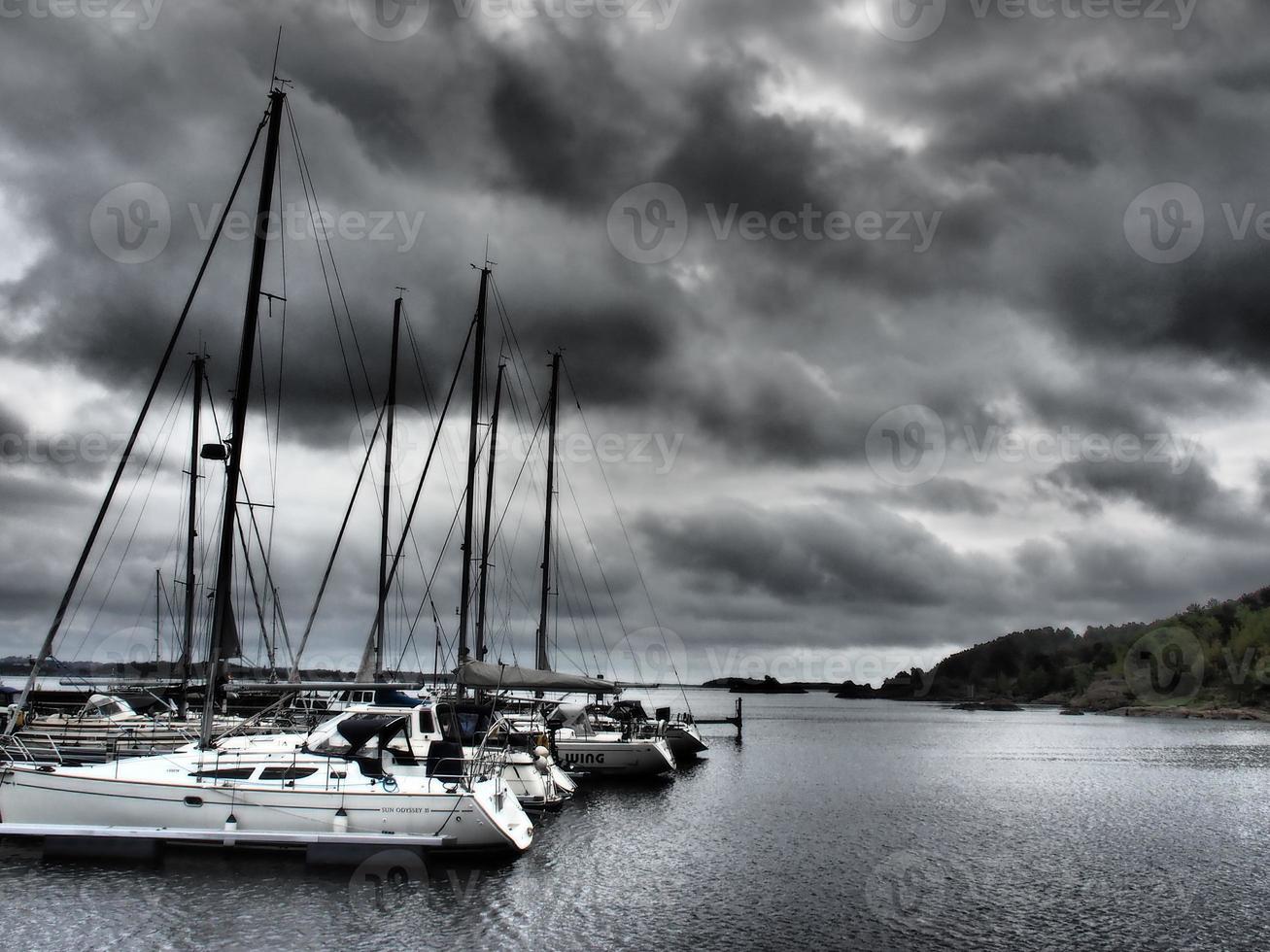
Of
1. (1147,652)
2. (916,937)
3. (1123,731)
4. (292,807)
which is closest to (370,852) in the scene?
(292,807)

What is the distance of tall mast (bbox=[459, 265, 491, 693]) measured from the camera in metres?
39.9

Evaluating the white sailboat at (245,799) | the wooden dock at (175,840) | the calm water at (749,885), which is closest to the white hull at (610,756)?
the calm water at (749,885)

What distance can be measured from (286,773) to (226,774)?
1.45 metres

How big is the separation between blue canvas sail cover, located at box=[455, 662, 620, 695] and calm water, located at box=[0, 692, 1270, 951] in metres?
4.79

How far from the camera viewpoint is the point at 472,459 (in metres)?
44.3

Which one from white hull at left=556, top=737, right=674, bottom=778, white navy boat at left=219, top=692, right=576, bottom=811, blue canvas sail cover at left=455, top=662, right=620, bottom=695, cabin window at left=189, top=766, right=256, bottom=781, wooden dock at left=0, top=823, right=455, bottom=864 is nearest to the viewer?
wooden dock at left=0, top=823, right=455, bottom=864

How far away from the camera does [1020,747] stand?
90.1 m

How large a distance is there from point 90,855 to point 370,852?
6.85 m

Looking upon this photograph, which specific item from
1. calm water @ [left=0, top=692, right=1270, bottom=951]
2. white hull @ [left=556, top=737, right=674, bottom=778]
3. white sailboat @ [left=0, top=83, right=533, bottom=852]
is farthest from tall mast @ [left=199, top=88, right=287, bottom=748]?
white hull @ [left=556, top=737, right=674, bottom=778]

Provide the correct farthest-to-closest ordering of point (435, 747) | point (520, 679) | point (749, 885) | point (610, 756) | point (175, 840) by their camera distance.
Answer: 1. point (610, 756)
2. point (520, 679)
3. point (435, 747)
4. point (749, 885)
5. point (175, 840)

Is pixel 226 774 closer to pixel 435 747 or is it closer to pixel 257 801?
pixel 257 801

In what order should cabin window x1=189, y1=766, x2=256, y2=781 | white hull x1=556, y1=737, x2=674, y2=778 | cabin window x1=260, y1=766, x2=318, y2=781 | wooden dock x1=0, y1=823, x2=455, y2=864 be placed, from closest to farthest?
wooden dock x1=0, y1=823, x2=455, y2=864 < cabin window x1=189, y1=766, x2=256, y2=781 < cabin window x1=260, y1=766, x2=318, y2=781 < white hull x1=556, y1=737, x2=674, y2=778

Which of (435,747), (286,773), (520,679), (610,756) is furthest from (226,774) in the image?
(610,756)

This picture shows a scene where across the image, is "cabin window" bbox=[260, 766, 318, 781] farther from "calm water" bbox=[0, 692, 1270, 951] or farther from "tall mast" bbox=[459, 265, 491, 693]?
"tall mast" bbox=[459, 265, 491, 693]
